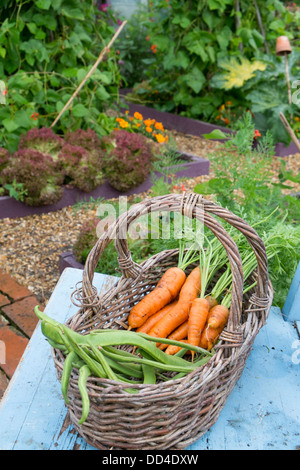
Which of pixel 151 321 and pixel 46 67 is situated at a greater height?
pixel 46 67

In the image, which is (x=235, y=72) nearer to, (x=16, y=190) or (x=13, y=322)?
(x=16, y=190)

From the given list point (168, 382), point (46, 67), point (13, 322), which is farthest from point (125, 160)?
point (168, 382)

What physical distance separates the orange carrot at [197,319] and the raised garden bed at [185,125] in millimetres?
3652

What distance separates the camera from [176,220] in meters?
1.69

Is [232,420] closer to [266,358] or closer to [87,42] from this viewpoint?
[266,358]

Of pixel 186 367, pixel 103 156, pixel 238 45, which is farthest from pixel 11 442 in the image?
pixel 238 45

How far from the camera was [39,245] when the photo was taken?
280 centimetres

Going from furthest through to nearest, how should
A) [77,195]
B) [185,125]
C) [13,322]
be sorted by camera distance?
[185,125]
[77,195]
[13,322]

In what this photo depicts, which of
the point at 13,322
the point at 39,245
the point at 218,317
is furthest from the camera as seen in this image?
the point at 39,245

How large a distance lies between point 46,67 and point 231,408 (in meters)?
3.35

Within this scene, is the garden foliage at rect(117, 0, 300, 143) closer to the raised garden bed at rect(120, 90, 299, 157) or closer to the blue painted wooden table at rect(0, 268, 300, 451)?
the raised garden bed at rect(120, 90, 299, 157)

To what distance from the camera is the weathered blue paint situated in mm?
1428

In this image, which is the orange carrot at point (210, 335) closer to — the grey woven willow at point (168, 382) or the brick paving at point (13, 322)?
the grey woven willow at point (168, 382)

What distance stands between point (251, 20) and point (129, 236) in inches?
154
